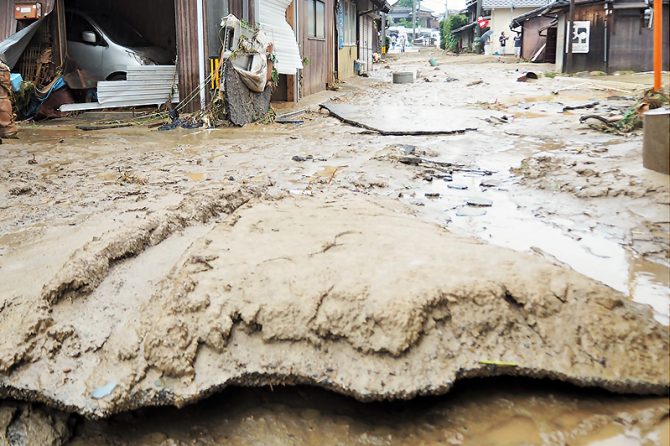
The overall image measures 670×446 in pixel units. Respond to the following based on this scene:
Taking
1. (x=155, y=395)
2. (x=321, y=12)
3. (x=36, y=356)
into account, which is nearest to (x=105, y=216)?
(x=36, y=356)

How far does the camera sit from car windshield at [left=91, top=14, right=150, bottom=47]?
13133mm

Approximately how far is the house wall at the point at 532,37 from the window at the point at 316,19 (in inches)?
623

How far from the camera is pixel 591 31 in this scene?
66.3 ft

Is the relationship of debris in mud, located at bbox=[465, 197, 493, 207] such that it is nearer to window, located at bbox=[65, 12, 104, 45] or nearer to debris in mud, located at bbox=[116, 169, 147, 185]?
debris in mud, located at bbox=[116, 169, 147, 185]

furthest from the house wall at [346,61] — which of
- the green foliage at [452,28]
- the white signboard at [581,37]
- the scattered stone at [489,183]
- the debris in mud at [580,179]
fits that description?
the green foliage at [452,28]

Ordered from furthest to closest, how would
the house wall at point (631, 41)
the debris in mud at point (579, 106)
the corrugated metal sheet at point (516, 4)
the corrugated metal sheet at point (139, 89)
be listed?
1. the corrugated metal sheet at point (516, 4)
2. the house wall at point (631, 41)
3. the debris in mud at point (579, 106)
4. the corrugated metal sheet at point (139, 89)

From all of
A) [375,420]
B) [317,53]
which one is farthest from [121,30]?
[375,420]

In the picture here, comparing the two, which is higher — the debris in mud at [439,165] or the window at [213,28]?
the window at [213,28]

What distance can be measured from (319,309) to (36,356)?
95 centimetres

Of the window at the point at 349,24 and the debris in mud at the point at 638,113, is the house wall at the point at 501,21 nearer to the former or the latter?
the window at the point at 349,24

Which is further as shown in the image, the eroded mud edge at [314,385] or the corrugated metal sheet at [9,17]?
the corrugated metal sheet at [9,17]

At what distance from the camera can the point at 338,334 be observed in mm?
1944

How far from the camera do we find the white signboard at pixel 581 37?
66.3 feet

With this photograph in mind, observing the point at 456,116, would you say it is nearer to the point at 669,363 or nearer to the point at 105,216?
the point at 105,216
